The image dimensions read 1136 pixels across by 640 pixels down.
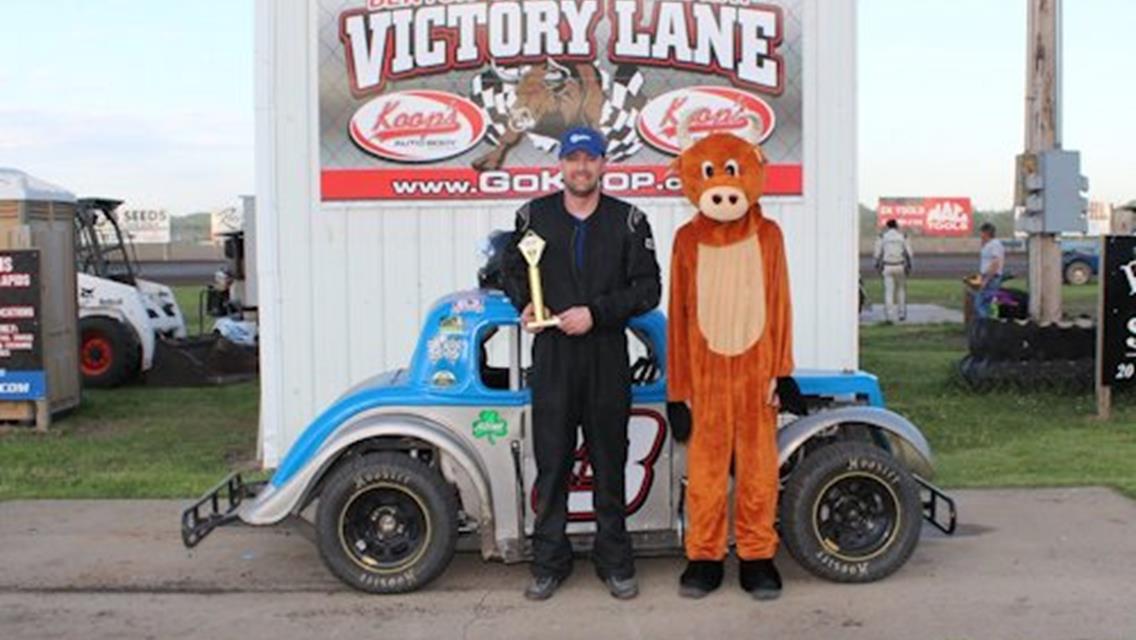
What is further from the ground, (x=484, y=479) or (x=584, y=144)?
(x=584, y=144)

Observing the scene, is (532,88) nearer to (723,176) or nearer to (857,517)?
(723,176)

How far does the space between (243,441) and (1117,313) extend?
286 inches

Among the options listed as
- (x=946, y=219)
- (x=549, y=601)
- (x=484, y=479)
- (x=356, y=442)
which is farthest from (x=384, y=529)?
(x=946, y=219)

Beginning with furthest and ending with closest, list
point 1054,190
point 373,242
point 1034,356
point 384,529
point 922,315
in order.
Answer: point 922,315
point 1054,190
point 1034,356
point 373,242
point 384,529

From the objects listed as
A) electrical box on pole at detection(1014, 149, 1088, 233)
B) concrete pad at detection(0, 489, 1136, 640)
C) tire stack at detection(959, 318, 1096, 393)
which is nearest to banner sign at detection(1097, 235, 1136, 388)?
tire stack at detection(959, 318, 1096, 393)

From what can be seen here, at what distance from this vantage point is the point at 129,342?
15164mm

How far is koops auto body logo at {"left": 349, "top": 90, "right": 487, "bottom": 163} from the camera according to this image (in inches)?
368

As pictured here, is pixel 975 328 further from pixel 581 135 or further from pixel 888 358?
pixel 581 135

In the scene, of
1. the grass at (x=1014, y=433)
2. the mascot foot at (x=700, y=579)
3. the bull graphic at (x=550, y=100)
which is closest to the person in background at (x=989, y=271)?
the grass at (x=1014, y=433)

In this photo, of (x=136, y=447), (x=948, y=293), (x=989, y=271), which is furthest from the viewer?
(x=948, y=293)

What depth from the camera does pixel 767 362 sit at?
5.91 m

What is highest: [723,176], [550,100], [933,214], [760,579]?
[933,214]

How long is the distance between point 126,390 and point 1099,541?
36.3ft

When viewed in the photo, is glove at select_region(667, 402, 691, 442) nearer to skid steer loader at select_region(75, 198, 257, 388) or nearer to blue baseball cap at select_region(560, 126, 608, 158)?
blue baseball cap at select_region(560, 126, 608, 158)
